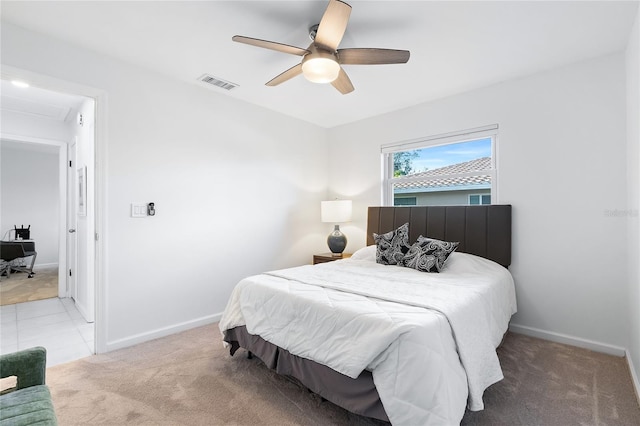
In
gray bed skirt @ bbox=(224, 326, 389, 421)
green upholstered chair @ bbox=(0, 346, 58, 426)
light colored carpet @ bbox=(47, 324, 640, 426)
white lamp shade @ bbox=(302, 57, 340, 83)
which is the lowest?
light colored carpet @ bbox=(47, 324, 640, 426)

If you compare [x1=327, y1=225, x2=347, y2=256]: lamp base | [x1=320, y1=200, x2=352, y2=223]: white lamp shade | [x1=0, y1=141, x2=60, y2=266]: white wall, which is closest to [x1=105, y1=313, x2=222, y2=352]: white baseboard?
[x1=327, y1=225, x2=347, y2=256]: lamp base

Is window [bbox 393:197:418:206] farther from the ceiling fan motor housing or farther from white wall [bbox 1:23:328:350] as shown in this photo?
the ceiling fan motor housing

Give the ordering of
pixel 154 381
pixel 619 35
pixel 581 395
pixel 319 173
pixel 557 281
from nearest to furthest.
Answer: pixel 581 395 → pixel 154 381 → pixel 619 35 → pixel 557 281 → pixel 319 173

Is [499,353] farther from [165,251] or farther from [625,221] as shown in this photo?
[165,251]

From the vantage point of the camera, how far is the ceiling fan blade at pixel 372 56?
2.00 metres

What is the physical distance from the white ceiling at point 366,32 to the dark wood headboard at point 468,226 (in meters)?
1.32

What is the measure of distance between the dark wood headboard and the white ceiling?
1316 mm

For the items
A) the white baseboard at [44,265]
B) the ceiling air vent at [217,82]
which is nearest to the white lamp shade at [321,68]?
the ceiling air vent at [217,82]

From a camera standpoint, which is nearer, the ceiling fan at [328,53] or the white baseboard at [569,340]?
the ceiling fan at [328,53]

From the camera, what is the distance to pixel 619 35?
2.25 metres

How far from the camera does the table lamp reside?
3.98m

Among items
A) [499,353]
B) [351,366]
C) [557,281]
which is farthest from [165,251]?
[557,281]

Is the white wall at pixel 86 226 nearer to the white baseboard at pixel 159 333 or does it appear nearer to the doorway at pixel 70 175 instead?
the doorway at pixel 70 175

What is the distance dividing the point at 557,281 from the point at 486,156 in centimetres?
140
